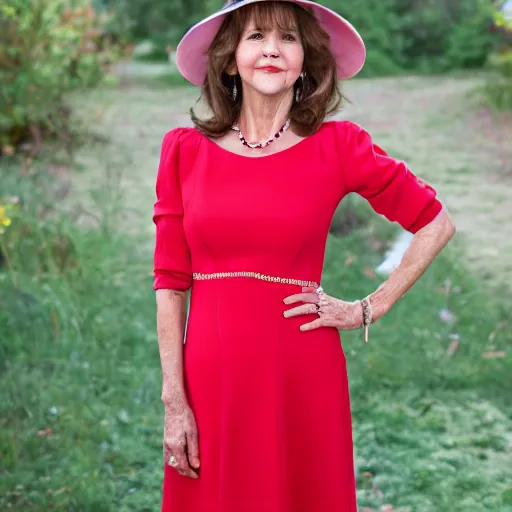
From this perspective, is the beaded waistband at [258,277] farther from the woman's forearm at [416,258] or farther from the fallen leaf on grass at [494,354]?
the fallen leaf on grass at [494,354]

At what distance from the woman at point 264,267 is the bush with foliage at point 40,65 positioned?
4581mm

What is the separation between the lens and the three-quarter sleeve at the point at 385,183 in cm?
198

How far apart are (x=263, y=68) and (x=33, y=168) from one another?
4784 mm

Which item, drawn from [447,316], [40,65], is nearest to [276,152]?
[447,316]

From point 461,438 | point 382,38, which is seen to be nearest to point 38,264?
point 461,438

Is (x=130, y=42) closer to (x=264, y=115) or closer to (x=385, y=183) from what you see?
(x=264, y=115)

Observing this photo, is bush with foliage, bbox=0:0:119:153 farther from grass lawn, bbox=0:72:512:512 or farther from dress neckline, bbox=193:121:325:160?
dress neckline, bbox=193:121:325:160

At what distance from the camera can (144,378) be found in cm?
423

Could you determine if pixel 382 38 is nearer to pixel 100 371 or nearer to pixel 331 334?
pixel 100 371

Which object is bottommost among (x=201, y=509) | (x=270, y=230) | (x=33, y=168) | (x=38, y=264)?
(x=201, y=509)

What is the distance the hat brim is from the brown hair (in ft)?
0.08

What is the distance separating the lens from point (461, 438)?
383 cm

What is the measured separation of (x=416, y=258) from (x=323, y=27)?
0.58m

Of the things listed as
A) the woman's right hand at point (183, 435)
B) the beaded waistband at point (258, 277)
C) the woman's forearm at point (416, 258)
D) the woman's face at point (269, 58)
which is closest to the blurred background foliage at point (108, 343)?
the woman's right hand at point (183, 435)
